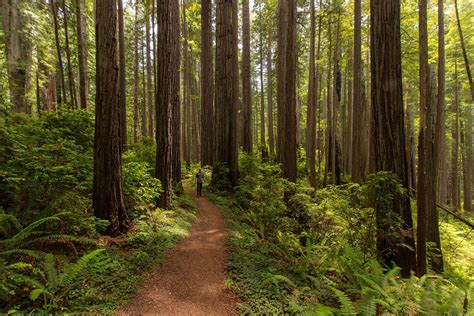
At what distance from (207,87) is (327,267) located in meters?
11.7

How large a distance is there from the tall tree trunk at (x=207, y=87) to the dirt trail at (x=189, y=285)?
918 cm

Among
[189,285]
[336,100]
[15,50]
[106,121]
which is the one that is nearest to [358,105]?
[336,100]

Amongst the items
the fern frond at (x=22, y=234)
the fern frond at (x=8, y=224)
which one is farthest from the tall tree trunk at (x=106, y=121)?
the fern frond at (x=22, y=234)

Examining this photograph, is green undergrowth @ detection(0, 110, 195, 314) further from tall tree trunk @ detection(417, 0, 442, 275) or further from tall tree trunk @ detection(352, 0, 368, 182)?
tall tree trunk @ detection(352, 0, 368, 182)

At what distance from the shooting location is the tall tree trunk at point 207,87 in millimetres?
13898

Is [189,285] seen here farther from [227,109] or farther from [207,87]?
[207,87]

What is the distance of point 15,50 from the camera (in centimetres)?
1100

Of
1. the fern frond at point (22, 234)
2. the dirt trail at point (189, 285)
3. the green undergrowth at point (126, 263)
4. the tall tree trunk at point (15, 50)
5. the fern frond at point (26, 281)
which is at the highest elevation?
the tall tree trunk at point (15, 50)

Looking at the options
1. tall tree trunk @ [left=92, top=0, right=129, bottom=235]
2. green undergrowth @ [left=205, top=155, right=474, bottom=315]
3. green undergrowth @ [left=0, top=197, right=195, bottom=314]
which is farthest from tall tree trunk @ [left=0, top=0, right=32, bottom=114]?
green undergrowth @ [left=205, top=155, right=474, bottom=315]

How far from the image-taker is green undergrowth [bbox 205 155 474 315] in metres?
3.54

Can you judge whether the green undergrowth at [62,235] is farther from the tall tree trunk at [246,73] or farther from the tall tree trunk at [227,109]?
the tall tree trunk at [246,73]

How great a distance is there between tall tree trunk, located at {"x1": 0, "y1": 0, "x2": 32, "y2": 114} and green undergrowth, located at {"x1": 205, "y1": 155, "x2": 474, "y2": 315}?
993cm

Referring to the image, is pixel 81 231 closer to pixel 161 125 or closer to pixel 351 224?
pixel 161 125

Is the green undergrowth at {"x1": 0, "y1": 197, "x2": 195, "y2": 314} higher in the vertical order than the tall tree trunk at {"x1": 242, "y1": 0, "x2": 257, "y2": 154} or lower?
lower
